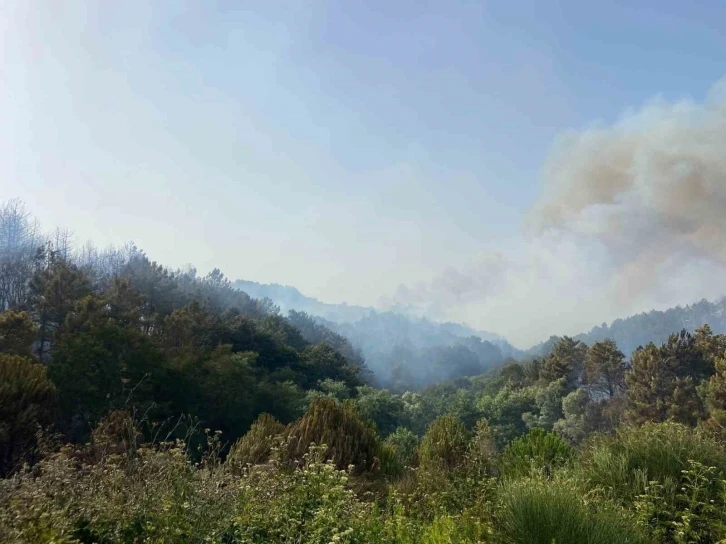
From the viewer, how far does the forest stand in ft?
15.0

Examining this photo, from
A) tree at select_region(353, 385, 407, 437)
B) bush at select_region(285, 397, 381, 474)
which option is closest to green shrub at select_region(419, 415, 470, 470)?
bush at select_region(285, 397, 381, 474)

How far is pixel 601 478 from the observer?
6836 mm

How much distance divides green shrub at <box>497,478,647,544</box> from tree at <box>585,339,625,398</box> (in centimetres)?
4171

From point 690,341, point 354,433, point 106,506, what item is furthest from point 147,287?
point 690,341

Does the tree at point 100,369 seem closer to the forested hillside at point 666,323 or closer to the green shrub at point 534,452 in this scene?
the green shrub at point 534,452

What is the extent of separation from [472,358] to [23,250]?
12485 centimetres

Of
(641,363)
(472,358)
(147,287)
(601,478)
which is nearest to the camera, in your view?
(601,478)

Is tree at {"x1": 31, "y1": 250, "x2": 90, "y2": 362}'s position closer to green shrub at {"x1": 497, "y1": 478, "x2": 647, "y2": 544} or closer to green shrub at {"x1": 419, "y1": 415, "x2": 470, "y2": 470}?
green shrub at {"x1": 419, "y1": 415, "x2": 470, "y2": 470}

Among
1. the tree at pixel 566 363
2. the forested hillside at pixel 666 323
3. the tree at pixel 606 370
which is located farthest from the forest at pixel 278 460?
the forested hillside at pixel 666 323

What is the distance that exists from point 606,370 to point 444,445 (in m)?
37.0

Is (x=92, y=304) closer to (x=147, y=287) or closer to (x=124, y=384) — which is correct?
(x=124, y=384)

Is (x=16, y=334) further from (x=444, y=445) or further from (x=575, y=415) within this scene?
(x=575, y=415)

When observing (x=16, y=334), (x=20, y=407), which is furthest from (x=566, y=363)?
(x=20, y=407)

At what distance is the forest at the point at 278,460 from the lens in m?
4.58
